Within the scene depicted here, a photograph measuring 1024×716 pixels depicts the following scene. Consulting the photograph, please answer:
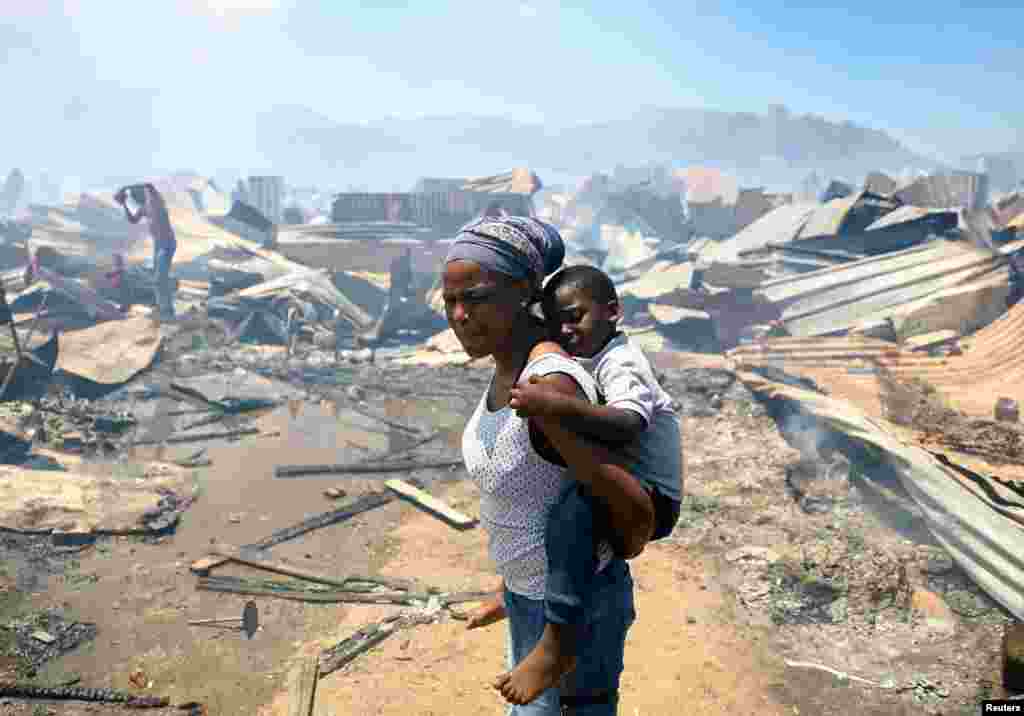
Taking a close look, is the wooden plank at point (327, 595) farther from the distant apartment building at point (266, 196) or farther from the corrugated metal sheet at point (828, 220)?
the distant apartment building at point (266, 196)

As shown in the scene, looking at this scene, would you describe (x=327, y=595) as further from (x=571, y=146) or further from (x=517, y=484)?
(x=571, y=146)

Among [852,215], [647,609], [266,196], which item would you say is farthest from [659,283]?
[266,196]

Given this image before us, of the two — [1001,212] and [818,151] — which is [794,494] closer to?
[1001,212]

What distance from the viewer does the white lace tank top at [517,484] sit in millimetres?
1556

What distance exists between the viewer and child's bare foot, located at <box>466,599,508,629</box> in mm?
2064

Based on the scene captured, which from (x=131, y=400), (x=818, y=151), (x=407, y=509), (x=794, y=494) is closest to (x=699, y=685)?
(x=794, y=494)

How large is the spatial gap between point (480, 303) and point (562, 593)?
27.8 inches

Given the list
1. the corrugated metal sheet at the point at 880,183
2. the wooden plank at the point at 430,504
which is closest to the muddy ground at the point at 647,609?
the wooden plank at the point at 430,504

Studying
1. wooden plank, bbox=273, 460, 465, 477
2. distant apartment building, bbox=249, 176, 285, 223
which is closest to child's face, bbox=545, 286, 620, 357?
wooden plank, bbox=273, 460, 465, 477

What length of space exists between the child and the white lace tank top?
54 millimetres

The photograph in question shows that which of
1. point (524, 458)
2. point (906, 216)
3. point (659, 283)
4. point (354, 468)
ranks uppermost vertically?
point (906, 216)

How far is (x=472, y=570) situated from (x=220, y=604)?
1.87 m

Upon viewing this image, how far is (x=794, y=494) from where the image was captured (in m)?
6.39

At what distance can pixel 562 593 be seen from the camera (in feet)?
5.02
